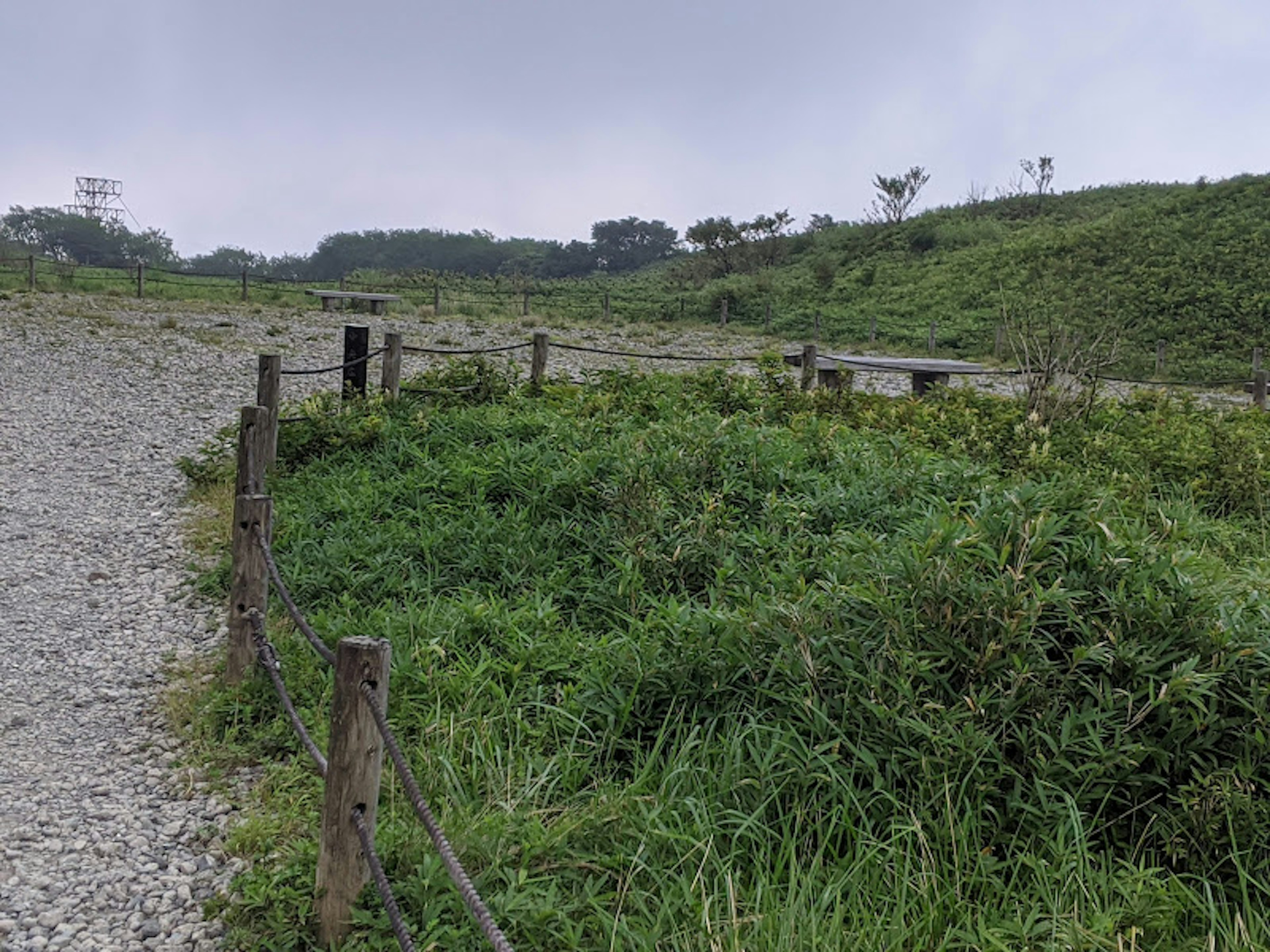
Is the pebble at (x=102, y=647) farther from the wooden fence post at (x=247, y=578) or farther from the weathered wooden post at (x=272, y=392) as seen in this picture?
the weathered wooden post at (x=272, y=392)

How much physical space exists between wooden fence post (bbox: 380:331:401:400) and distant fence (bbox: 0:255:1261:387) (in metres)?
14.1

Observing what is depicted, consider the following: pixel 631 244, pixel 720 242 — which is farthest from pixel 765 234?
pixel 631 244

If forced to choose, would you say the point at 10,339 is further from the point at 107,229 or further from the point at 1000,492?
the point at 107,229

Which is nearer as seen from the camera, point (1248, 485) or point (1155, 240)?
point (1248, 485)

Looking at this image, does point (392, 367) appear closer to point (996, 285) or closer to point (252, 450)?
point (252, 450)

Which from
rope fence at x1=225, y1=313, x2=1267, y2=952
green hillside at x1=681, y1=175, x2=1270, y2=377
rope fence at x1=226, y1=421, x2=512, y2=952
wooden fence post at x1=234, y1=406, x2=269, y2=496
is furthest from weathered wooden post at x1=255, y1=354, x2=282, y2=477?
green hillside at x1=681, y1=175, x2=1270, y2=377

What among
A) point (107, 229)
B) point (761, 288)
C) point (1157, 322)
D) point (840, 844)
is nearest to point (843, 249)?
point (761, 288)

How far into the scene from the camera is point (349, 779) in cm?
224

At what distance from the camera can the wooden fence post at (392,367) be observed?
790cm

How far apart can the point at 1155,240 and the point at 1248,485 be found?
2423 centimetres

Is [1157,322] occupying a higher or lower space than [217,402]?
higher

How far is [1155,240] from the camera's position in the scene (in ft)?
88.2

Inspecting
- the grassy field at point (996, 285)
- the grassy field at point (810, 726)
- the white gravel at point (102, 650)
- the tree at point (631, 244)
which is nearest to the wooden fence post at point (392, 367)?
the white gravel at point (102, 650)

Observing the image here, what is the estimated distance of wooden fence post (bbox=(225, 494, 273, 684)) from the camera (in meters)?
3.79
